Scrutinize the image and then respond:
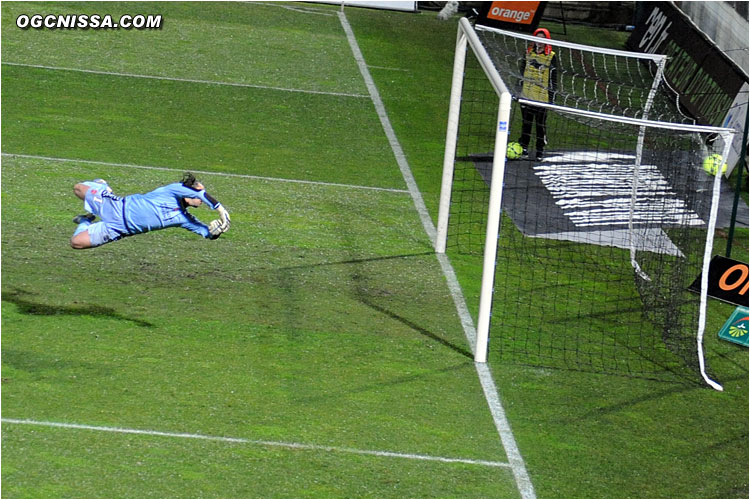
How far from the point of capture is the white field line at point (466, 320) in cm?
739

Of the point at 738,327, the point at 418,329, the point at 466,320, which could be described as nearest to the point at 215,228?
the point at 418,329

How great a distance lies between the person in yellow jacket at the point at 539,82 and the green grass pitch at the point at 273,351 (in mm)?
1352

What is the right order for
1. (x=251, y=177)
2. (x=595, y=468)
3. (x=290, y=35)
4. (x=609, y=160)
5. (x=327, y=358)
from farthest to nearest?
1. (x=290, y=35)
2. (x=609, y=160)
3. (x=251, y=177)
4. (x=327, y=358)
5. (x=595, y=468)

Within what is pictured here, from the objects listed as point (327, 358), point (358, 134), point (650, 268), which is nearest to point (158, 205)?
point (327, 358)

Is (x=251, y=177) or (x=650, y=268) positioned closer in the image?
(x=650, y=268)

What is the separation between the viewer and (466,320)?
32.1ft

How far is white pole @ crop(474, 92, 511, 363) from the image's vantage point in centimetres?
859

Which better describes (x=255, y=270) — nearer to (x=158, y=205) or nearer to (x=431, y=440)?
(x=158, y=205)

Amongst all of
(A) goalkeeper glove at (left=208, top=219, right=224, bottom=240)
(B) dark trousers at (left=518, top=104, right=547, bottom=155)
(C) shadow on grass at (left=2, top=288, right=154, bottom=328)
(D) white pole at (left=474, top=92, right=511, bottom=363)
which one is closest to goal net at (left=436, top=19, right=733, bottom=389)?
(D) white pole at (left=474, top=92, right=511, bottom=363)

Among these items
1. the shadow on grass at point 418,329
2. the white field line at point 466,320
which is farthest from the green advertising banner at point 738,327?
the shadow on grass at point 418,329

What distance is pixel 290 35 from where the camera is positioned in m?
19.8

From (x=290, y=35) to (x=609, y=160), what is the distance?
7.84 m

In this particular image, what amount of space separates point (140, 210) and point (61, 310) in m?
1.68

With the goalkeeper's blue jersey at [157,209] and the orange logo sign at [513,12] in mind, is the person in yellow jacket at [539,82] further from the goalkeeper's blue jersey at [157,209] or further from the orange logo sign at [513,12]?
the goalkeeper's blue jersey at [157,209]
